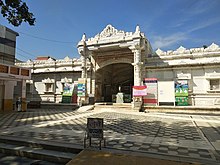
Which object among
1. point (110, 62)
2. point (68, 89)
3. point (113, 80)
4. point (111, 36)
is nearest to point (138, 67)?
point (110, 62)

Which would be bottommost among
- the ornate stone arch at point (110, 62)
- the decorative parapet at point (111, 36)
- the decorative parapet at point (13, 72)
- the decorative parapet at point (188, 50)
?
the decorative parapet at point (13, 72)

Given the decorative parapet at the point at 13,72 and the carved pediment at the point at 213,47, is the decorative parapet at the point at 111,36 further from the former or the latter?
the decorative parapet at the point at 13,72

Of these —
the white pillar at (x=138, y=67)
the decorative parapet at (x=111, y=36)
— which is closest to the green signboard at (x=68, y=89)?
the decorative parapet at (x=111, y=36)

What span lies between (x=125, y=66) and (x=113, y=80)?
2844 millimetres

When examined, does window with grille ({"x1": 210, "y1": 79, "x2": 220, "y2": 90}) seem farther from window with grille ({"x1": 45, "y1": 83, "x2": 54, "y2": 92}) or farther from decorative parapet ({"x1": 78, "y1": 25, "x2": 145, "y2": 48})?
window with grille ({"x1": 45, "y1": 83, "x2": 54, "y2": 92})

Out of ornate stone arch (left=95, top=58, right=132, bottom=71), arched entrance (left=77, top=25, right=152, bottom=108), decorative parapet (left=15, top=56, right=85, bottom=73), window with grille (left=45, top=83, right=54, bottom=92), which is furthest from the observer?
window with grille (left=45, top=83, right=54, bottom=92)

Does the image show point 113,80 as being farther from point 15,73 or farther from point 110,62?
point 15,73

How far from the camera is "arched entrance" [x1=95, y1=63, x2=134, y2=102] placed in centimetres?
2138

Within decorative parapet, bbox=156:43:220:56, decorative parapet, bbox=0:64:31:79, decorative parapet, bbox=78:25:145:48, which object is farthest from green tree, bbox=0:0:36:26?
decorative parapet, bbox=156:43:220:56

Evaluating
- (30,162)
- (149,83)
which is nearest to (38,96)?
(149,83)

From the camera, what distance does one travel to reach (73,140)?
5336 millimetres

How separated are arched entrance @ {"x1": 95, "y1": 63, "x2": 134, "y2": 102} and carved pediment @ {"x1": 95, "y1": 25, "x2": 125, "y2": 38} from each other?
15.0 feet

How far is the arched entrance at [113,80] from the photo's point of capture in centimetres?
2138

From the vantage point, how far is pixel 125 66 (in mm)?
23672
